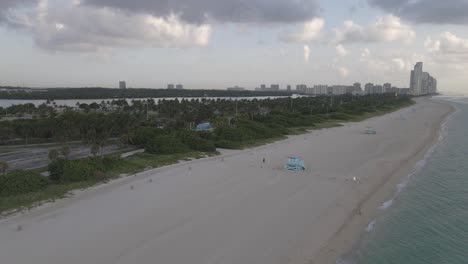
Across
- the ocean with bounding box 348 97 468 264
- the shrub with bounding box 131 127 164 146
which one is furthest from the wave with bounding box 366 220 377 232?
the shrub with bounding box 131 127 164 146

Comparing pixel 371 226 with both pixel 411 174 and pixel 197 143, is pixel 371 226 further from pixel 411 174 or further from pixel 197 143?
pixel 197 143

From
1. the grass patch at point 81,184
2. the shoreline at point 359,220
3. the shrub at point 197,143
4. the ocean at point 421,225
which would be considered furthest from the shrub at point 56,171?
the ocean at point 421,225

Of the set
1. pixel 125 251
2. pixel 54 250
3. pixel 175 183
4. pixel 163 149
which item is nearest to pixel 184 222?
pixel 125 251

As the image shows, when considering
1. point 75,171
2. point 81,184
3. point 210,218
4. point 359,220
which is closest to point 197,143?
point 75,171

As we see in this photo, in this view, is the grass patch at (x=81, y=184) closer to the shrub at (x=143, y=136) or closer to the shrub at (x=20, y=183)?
the shrub at (x=20, y=183)

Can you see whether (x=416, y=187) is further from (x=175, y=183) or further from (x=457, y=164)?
(x=175, y=183)
